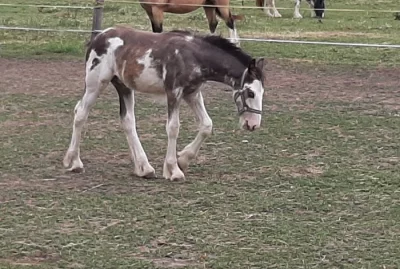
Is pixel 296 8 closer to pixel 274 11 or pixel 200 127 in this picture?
pixel 274 11

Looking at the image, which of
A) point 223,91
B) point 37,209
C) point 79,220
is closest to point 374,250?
point 79,220

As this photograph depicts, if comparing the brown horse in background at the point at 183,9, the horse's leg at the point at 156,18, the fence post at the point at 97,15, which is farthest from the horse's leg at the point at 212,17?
the fence post at the point at 97,15

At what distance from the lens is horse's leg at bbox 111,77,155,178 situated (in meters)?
6.59

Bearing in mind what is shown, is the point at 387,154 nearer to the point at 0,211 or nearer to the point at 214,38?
the point at 214,38

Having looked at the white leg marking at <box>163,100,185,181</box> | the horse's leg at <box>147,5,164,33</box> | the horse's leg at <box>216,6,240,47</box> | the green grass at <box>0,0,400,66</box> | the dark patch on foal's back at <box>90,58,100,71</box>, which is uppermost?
the dark patch on foal's back at <box>90,58,100,71</box>

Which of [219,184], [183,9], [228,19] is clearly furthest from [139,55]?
[228,19]

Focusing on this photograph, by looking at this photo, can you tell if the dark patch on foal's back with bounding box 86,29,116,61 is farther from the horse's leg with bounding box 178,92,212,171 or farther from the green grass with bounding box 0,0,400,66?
the green grass with bounding box 0,0,400,66

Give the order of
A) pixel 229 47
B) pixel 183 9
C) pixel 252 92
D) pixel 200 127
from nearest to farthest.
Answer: pixel 252 92
pixel 229 47
pixel 200 127
pixel 183 9

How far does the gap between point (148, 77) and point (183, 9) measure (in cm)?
750

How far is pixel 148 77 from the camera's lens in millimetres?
6492

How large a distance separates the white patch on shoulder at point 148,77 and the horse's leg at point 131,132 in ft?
1.03

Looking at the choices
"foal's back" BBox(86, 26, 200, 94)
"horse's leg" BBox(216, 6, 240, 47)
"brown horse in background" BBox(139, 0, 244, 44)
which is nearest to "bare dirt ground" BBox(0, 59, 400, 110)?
"brown horse in background" BBox(139, 0, 244, 44)

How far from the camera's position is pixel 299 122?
8664 millimetres

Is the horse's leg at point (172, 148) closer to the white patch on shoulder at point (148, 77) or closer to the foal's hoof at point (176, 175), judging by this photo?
the foal's hoof at point (176, 175)
